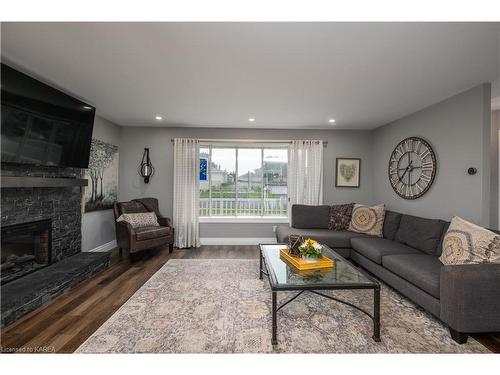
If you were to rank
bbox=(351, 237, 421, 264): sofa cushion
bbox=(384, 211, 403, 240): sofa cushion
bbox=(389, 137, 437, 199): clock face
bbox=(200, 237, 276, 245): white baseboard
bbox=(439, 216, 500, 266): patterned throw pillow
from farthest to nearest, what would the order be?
bbox=(200, 237, 276, 245): white baseboard → bbox=(384, 211, 403, 240): sofa cushion → bbox=(389, 137, 437, 199): clock face → bbox=(351, 237, 421, 264): sofa cushion → bbox=(439, 216, 500, 266): patterned throw pillow

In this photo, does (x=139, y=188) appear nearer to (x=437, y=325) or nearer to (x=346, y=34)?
(x=346, y=34)

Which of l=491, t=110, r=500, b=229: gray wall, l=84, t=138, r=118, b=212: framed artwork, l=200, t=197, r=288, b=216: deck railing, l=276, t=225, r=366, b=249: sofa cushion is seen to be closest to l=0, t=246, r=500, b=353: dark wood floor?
l=84, t=138, r=118, b=212: framed artwork

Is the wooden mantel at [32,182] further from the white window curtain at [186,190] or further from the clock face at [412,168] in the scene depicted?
the clock face at [412,168]

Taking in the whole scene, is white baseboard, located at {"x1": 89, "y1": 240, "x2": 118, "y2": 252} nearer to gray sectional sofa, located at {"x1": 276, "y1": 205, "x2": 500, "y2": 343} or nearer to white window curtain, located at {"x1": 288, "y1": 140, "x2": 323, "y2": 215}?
gray sectional sofa, located at {"x1": 276, "y1": 205, "x2": 500, "y2": 343}

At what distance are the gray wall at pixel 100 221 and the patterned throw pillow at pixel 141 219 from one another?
0.44 metres

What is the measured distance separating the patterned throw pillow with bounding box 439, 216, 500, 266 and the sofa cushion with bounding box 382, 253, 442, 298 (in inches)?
6.1

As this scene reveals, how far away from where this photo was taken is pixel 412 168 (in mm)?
3512

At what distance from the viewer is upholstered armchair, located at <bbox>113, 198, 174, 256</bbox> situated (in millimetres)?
3475

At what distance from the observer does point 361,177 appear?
466 centimetres

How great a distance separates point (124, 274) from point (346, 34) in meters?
3.65

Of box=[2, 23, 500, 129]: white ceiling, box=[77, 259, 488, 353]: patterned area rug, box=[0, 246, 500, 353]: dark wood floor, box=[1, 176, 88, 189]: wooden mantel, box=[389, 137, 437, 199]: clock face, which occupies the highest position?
box=[2, 23, 500, 129]: white ceiling

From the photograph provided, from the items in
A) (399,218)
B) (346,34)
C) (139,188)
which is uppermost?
(346,34)

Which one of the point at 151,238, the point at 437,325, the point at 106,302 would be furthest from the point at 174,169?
the point at 437,325
